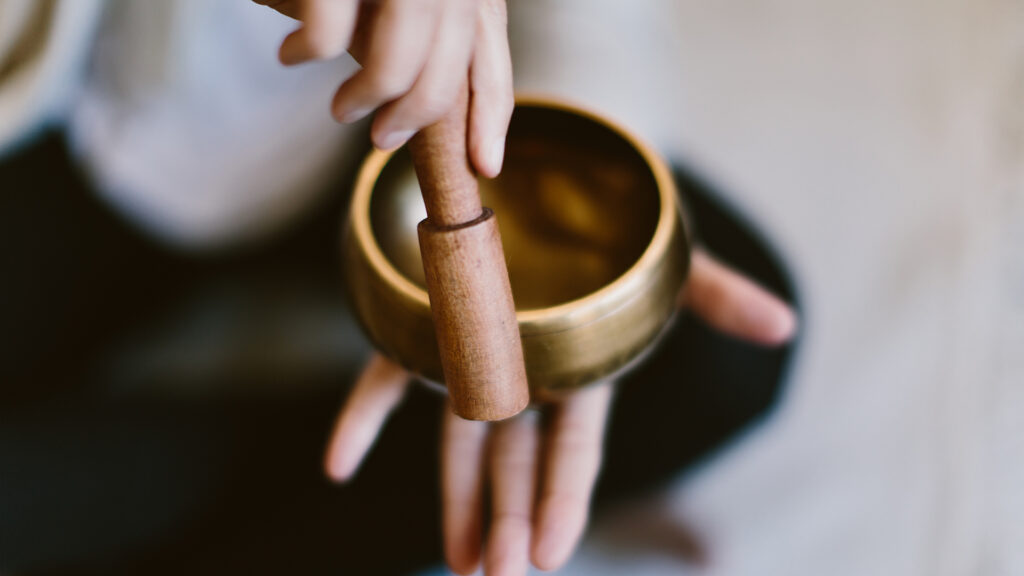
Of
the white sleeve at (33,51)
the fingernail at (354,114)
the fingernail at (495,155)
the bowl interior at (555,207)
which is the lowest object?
the bowl interior at (555,207)

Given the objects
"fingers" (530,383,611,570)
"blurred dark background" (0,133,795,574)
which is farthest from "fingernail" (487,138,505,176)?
"blurred dark background" (0,133,795,574)

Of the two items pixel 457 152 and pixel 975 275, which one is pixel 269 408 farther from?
pixel 975 275

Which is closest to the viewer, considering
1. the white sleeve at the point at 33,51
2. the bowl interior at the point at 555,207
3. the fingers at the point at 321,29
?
the fingers at the point at 321,29

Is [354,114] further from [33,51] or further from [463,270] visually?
[33,51]

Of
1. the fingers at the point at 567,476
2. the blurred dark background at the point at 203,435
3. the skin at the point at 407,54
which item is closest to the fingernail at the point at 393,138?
the skin at the point at 407,54

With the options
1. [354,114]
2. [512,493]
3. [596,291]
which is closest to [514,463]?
[512,493]

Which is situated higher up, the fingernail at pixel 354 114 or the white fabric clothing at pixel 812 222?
the fingernail at pixel 354 114

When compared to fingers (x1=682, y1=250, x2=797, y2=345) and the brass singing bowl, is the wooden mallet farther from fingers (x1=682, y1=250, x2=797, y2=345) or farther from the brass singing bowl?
fingers (x1=682, y1=250, x2=797, y2=345)

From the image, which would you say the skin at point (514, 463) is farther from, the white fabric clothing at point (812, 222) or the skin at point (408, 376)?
the white fabric clothing at point (812, 222)
